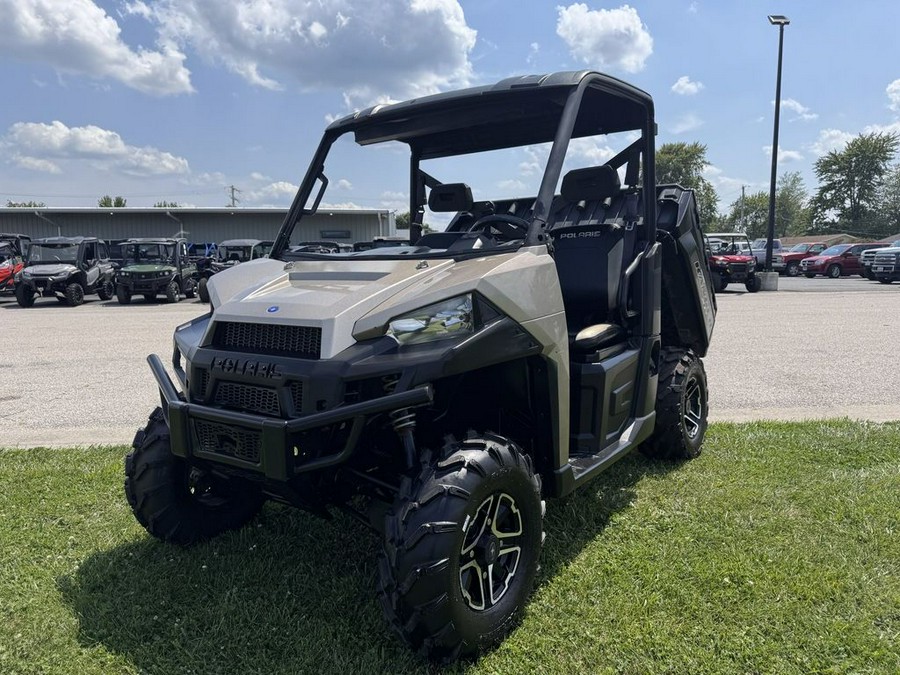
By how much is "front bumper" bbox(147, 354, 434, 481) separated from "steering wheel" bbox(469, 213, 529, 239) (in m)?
1.20

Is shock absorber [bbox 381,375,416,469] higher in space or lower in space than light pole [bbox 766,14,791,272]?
lower

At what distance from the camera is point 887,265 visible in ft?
85.5

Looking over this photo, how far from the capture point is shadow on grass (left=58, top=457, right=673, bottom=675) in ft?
8.41

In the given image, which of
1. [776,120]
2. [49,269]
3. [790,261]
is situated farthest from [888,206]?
[49,269]

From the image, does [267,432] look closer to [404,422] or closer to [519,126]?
[404,422]

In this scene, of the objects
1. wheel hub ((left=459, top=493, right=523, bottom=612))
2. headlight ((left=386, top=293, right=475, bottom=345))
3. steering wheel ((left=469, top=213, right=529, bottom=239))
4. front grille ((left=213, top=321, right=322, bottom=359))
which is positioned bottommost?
wheel hub ((left=459, top=493, right=523, bottom=612))

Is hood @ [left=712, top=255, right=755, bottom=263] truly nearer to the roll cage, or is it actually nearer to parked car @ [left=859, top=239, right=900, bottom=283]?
parked car @ [left=859, top=239, right=900, bottom=283]

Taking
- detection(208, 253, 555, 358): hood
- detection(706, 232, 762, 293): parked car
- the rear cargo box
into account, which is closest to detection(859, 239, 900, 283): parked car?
detection(706, 232, 762, 293): parked car

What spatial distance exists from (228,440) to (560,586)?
164cm

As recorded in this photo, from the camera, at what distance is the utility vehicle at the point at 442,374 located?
94.7 inches

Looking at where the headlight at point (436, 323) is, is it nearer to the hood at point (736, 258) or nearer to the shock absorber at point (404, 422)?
the shock absorber at point (404, 422)

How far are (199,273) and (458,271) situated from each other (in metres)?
21.0

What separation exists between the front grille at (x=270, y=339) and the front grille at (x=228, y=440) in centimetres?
33

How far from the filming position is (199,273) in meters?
22.0
